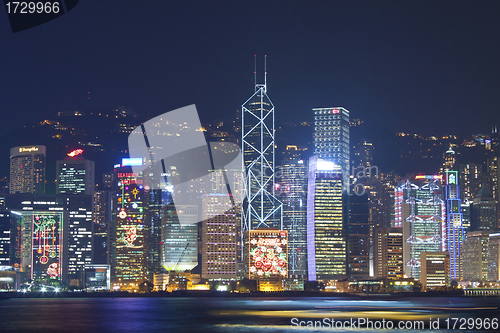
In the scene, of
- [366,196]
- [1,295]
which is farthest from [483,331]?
[366,196]

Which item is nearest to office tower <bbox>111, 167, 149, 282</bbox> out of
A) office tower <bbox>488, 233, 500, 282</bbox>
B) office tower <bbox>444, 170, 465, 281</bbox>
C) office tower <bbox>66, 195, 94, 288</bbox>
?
office tower <bbox>66, 195, 94, 288</bbox>

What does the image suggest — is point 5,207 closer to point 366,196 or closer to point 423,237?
point 366,196

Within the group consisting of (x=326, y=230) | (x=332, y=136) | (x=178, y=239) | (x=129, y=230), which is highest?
(x=332, y=136)

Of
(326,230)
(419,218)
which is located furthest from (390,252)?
(326,230)

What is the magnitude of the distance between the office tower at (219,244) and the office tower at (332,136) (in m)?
38.1

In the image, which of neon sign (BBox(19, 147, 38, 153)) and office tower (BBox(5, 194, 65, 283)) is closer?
office tower (BBox(5, 194, 65, 283))

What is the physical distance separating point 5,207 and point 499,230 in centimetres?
11527

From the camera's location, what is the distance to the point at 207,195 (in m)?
152

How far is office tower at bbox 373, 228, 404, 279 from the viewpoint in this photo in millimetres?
150375

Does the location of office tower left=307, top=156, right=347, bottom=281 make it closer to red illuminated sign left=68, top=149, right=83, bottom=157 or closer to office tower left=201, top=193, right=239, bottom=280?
office tower left=201, top=193, right=239, bottom=280

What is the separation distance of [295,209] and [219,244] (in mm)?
22511

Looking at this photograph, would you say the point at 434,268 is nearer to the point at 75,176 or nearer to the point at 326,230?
the point at 326,230

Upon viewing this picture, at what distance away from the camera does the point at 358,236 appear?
519ft

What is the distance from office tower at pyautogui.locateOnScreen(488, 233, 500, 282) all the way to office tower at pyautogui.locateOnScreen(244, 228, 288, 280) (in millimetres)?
62511
